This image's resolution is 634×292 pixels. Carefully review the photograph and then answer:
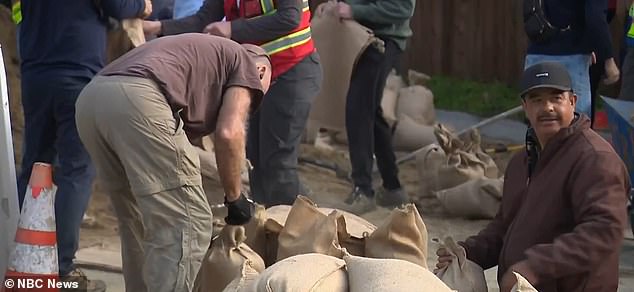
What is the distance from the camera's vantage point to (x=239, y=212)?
4.36 m

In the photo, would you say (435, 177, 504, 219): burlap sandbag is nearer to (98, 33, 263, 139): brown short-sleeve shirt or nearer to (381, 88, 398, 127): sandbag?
(381, 88, 398, 127): sandbag

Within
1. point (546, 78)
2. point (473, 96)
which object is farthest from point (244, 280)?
point (473, 96)

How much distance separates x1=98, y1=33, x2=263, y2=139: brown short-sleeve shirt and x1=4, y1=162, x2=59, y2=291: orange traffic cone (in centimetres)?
56

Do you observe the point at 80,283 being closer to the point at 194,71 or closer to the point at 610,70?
the point at 194,71

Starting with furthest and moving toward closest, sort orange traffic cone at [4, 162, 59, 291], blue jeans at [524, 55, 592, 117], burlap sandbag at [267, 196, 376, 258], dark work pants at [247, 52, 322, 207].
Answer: blue jeans at [524, 55, 592, 117] < dark work pants at [247, 52, 322, 207] < orange traffic cone at [4, 162, 59, 291] < burlap sandbag at [267, 196, 376, 258]

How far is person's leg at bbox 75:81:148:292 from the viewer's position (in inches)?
172

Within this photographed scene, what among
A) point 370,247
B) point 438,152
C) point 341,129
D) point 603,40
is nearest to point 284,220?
point 370,247

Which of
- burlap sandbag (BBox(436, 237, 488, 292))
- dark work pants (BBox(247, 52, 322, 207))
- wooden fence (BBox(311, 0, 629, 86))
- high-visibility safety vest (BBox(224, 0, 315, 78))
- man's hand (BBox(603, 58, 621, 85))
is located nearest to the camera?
burlap sandbag (BBox(436, 237, 488, 292))

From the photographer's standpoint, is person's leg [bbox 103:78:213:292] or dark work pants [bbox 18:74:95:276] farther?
dark work pants [bbox 18:74:95:276]

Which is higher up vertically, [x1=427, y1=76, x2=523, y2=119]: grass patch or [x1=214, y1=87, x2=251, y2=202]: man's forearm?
[x1=214, y1=87, x2=251, y2=202]: man's forearm

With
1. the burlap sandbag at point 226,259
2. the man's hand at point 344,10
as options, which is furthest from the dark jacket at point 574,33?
the burlap sandbag at point 226,259

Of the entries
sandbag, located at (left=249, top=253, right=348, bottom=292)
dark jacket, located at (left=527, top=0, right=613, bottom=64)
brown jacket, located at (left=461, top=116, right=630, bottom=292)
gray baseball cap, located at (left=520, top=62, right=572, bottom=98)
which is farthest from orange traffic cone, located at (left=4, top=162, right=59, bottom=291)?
dark jacket, located at (left=527, top=0, right=613, bottom=64)

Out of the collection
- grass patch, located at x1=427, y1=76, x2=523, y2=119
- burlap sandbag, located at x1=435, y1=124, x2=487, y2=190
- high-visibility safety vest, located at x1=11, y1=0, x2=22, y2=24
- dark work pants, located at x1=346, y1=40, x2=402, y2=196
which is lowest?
grass patch, located at x1=427, y1=76, x2=523, y2=119

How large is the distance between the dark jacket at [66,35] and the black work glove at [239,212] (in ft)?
4.39
